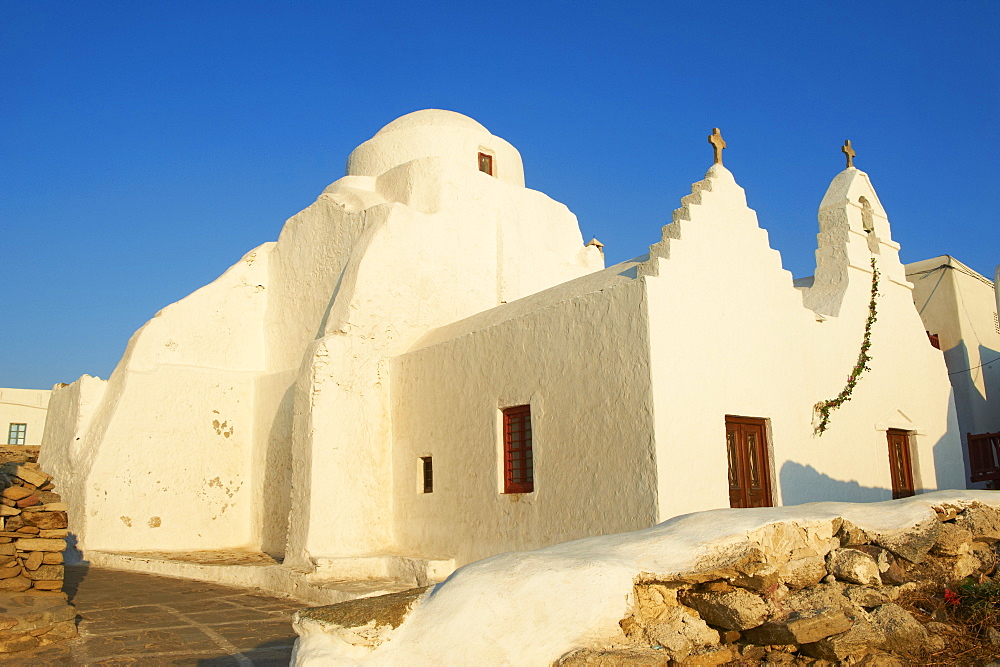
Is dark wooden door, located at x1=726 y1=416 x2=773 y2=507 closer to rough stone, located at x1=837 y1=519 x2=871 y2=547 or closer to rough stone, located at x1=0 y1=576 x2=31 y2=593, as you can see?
rough stone, located at x1=837 y1=519 x2=871 y2=547

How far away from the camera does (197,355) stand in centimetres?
1365

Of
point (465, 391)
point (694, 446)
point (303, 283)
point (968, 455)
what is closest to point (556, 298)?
point (465, 391)

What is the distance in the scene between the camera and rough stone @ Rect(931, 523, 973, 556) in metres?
4.62

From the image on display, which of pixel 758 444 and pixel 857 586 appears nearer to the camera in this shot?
pixel 857 586

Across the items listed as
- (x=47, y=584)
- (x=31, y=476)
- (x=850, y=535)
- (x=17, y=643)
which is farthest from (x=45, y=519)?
(x=850, y=535)

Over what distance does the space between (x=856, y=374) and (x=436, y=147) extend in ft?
27.1

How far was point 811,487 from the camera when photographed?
9312 mm

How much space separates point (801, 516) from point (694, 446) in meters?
3.70

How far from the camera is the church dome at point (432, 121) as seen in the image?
15.5 m

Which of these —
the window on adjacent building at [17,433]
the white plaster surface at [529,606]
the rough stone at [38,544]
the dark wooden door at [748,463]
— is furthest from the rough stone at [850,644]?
the window on adjacent building at [17,433]

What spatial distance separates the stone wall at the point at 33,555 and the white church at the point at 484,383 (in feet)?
11.8

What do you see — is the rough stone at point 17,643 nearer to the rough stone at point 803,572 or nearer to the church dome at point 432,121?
the rough stone at point 803,572

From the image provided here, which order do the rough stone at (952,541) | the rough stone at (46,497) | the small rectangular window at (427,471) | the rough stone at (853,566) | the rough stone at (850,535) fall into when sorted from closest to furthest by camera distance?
the rough stone at (853,566), the rough stone at (850,535), the rough stone at (952,541), the rough stone at (46,497), the small rectangular window at (427,471)

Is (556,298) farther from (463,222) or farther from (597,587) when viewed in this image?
(597,587)
